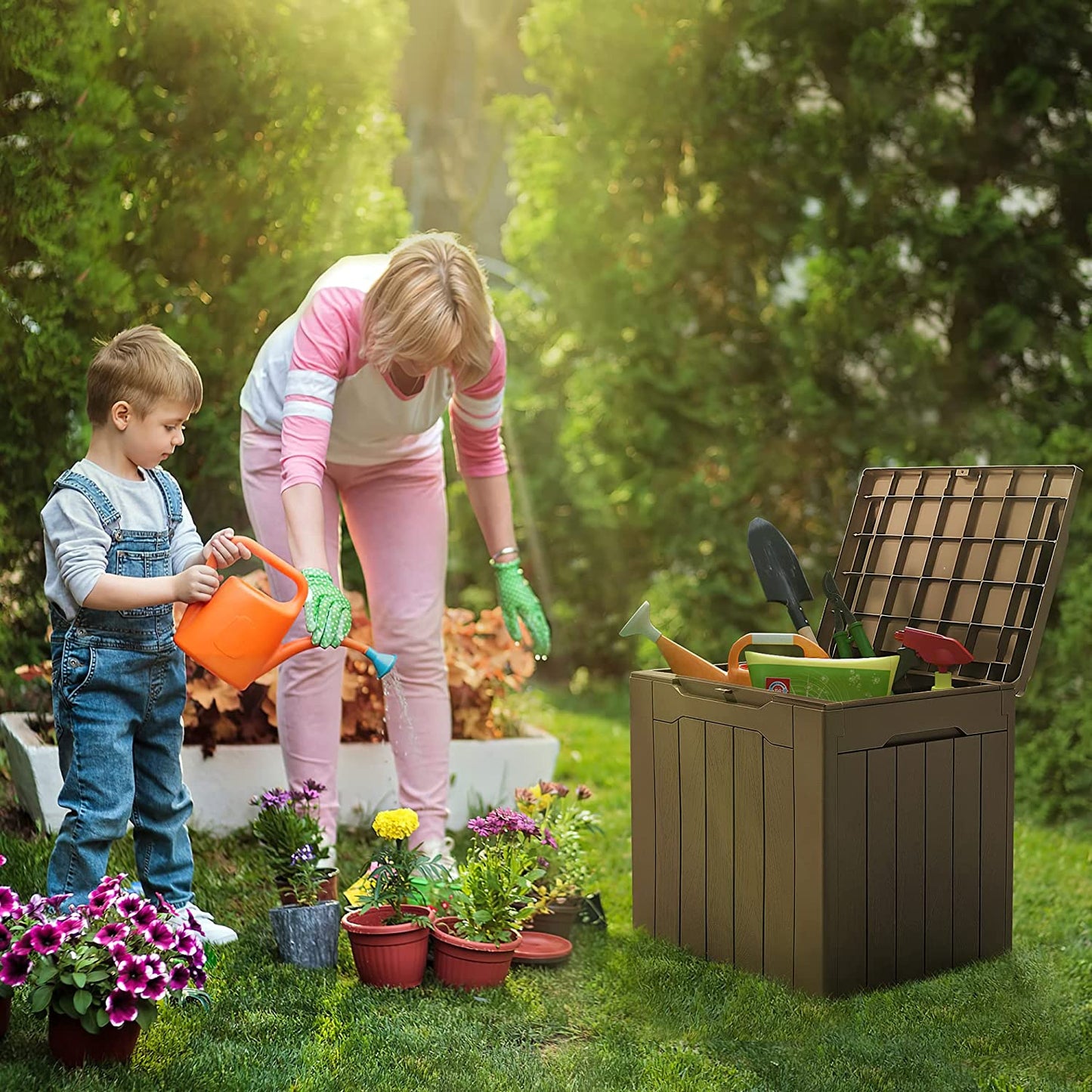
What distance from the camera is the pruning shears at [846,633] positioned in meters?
2.59

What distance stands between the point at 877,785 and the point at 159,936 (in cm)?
131

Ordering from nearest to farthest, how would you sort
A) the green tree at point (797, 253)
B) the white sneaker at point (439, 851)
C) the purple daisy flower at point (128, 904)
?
the purple daisy flower at point (128, 904) → the white sneaker at point (439, 851) → the green tree at point (797, 253)

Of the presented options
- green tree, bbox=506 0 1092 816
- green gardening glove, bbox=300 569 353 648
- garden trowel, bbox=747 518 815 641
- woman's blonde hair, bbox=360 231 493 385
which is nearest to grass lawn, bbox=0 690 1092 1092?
green gardening glove, bbox=300 569 353 648

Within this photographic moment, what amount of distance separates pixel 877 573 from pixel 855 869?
81 cm

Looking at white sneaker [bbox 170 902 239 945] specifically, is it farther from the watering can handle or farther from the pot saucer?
the watering can handle

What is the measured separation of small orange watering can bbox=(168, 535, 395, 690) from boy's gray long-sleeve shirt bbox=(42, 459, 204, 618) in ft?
0.53

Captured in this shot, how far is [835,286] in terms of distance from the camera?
4.60 metres

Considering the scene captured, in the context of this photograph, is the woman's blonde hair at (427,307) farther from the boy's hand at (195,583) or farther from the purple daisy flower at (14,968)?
the purple daisy flower at (14,968)

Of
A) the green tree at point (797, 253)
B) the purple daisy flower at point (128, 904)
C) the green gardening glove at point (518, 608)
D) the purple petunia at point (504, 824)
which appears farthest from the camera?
the green tree at point (797, 253)

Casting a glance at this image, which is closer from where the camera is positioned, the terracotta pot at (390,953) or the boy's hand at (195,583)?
the boy's hand at (195,583)

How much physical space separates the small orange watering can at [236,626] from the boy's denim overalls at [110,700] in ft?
0.31

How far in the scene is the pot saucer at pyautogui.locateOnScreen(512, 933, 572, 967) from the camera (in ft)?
8.47

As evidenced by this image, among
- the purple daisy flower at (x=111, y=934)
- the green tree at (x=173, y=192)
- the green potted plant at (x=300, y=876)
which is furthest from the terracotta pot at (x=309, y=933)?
the green tree at (x=173, y=192)

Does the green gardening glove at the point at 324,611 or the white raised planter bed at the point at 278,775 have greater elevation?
the green gardening glove at the point at 324,611
